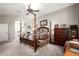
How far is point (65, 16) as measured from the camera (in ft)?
6.32

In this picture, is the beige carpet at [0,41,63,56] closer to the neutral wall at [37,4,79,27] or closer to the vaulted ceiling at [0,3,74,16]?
the neutral wall at [37,4,79,27]

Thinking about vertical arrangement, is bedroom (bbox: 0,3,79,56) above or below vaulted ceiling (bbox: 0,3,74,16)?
below

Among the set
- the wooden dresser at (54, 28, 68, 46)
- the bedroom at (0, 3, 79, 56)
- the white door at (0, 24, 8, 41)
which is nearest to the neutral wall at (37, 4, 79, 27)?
the bedroom at (0, 3, 79, 56)

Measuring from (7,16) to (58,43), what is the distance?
1.32m

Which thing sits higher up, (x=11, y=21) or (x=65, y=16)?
(x=65, y=16)

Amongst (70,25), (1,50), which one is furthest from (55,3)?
(1,50)

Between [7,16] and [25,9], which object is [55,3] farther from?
[7,16]

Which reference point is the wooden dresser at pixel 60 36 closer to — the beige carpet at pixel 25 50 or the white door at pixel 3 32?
the beige carpet at pixel 25 50

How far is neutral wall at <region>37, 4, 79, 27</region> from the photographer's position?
1.89 m

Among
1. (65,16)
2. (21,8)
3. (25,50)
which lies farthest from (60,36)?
(21,8)

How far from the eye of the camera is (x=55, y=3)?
1926 millimetres

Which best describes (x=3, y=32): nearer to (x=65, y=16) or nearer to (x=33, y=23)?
(x=33, y=23)

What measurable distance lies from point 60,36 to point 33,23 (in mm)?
697

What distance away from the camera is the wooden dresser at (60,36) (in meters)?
1.96
